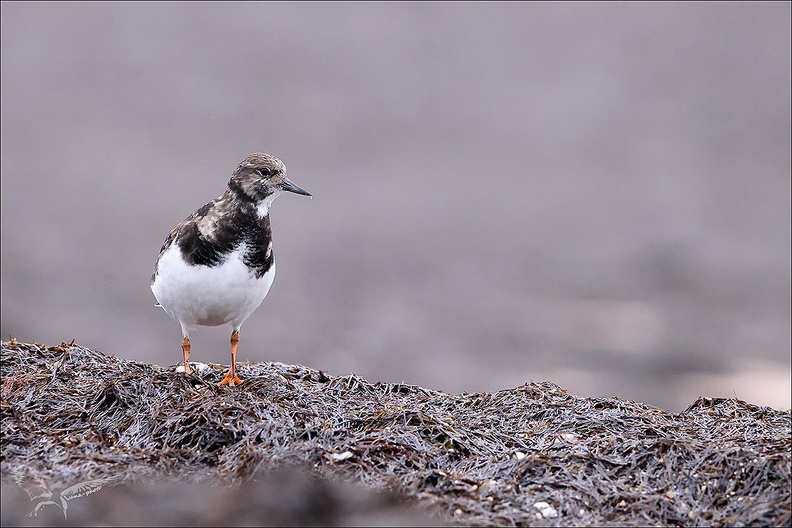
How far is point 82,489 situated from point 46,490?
0.13 metres

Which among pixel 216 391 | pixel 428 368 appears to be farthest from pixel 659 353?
pixel 216 391

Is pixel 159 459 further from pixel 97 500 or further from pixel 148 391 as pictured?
pixel 148 391

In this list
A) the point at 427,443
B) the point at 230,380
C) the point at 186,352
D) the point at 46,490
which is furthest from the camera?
the point at 186,352

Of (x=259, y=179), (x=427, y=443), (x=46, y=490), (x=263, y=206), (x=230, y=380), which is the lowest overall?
(x=46, y=490)

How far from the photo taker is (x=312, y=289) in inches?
457

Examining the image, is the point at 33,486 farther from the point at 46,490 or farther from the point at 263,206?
the point at 263,206

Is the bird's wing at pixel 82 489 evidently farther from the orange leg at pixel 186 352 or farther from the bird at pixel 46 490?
the orange leg at pixel 186 352

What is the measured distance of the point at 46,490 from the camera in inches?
142

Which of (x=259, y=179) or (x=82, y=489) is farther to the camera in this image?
(x=259, y=179)

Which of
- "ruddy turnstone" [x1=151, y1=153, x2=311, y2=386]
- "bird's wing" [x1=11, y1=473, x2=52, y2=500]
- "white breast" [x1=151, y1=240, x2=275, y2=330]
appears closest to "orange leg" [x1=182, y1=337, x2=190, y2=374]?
"ruddy turnstone" [x1=151, y1=153, x2=311, y2=386]

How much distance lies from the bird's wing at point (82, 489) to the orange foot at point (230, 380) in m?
1.36

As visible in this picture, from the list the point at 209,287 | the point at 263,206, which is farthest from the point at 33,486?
the point at 263,206

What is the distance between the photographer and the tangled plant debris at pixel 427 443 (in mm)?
3629

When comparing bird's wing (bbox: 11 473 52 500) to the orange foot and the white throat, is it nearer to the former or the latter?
the orange foot
